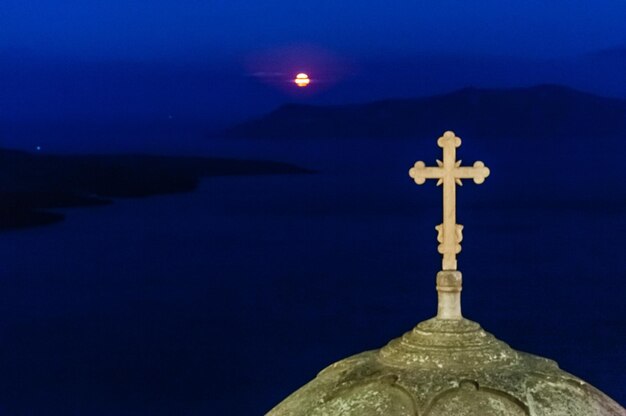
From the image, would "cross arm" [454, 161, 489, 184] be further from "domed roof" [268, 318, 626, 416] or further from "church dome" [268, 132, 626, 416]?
"domed roof" [268, 318, 626, 416]

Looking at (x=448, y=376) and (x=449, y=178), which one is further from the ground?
(x=449, y=178)

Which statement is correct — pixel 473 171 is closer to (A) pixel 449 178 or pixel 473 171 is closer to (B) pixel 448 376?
(A) pixel 449 178

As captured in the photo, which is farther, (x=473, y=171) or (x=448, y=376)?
(x=473, y=171)

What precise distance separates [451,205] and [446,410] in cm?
107

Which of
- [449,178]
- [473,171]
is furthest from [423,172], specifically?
[473,171]

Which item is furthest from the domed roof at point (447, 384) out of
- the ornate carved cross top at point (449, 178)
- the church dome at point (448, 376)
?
the ornate carved cross top at point (449, 178)

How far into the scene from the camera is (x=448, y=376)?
18.8 feet

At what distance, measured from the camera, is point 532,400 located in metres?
5.66

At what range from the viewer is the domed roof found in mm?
5621

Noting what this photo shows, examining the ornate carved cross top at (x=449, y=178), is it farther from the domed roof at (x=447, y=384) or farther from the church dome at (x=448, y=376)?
the domed roof at (x=447, y=384)

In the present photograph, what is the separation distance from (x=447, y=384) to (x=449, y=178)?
1.10 m

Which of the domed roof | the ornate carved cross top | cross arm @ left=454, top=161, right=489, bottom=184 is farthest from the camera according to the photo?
cross arm @ left=454, top=161, right=489, bottom=184

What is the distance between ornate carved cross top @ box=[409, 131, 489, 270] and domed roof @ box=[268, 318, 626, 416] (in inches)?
14.5

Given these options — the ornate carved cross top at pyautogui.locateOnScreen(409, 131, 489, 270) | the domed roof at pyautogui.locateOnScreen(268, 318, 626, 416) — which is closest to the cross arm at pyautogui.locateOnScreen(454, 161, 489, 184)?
the ornate carved cross top at pyautogui.locateOnScreen(409, 131, 489, 270)
